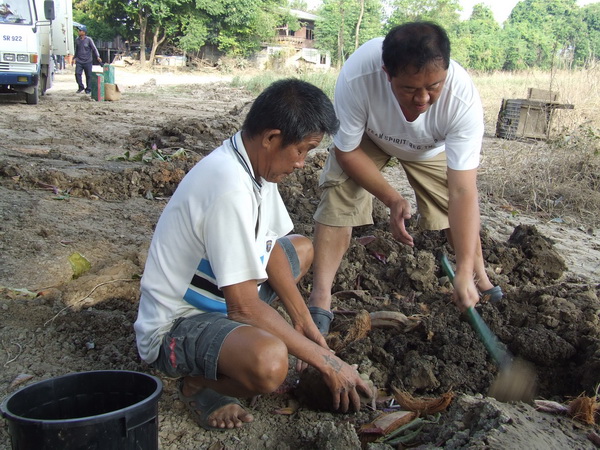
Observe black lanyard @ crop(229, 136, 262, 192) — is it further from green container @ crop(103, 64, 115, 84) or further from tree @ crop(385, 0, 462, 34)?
tree @ crop(385, 0, 462, 34)

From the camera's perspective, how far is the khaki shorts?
3199 millimetres

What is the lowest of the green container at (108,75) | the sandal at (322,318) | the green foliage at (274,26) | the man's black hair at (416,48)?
the sandal at (322,318)

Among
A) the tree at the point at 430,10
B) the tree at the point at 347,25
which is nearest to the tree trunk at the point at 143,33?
the tree at the point at 347,25

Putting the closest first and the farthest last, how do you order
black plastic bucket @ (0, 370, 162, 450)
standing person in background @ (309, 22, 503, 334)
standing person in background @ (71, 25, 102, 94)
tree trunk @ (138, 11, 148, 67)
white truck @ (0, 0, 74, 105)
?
1. black plastic bucket @ (0, 370, 162, 450)
2. standing person in background @ (309, 22, 503, 334)
3. white truck @ (0, 0, 74, 105)
4. standing person in background @ (71, 25, 102, 94)
5. tree trunk @ (138, 11, 148, 67)

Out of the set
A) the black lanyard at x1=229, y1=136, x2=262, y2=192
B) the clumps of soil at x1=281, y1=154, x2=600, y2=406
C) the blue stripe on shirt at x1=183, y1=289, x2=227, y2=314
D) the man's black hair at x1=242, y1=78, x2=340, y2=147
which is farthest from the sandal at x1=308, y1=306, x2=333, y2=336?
the man's black hair at x1=242, y1=78, x2=340, y2=147

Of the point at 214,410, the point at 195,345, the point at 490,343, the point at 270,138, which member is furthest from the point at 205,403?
the point at 490,343

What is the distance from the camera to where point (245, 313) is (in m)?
2.08

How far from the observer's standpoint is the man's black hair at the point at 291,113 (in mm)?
2053

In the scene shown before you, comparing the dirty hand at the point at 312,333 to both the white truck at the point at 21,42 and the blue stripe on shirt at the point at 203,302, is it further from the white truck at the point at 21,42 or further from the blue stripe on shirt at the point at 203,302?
the white truck at the point at 21,42

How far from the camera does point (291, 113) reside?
2.05m

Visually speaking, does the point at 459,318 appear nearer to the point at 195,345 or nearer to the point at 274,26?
the point at 195,345

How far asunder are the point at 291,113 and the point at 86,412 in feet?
3.90

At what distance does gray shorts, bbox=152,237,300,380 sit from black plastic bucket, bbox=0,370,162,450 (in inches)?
8.1

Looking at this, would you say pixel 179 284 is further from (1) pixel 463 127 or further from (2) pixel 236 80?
(2) pixel 236 80
